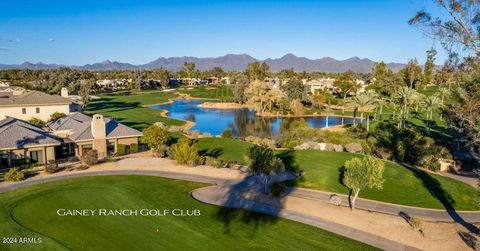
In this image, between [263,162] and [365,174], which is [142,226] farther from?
[365,174]

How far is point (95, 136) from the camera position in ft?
135

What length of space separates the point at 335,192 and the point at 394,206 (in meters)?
4.40

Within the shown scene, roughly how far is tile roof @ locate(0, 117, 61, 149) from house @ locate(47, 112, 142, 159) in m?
1.95

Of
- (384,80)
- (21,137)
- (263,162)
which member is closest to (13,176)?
(21,137)

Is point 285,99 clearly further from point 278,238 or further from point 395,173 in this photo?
point 278,238

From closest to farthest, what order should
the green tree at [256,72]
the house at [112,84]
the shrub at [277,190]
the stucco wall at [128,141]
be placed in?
1. the shrub at [277,190]
2. the stucco wall at [128,141]
3. the green tree at [256,72]
4. the house at [112,84]

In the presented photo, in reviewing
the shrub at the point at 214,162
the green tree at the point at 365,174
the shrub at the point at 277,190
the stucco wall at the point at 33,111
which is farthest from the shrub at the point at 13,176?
the green tree at the point at 365,174

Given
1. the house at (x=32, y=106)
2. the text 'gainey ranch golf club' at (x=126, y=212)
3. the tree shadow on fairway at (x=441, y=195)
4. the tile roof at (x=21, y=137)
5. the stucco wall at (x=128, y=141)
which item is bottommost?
the tree shadow on fairway at (x=441, y=195)

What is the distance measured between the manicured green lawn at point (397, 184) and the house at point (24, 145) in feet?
57.6

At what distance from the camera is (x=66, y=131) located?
4347 cm

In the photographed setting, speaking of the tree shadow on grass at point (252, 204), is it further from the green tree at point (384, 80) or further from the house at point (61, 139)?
the green tree at point (384, 80)

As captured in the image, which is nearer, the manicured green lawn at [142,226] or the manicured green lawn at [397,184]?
the manicured green lawn at [142,226]

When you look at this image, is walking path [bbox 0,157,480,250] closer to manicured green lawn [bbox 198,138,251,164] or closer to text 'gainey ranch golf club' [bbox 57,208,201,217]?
text 'gainey ranch golf club' [bbox 57,208,201,217]

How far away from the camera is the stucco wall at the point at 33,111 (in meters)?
53.1
